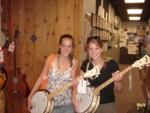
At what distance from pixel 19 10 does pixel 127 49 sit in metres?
8.82

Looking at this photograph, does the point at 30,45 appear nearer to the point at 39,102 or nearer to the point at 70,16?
the point at 70,16

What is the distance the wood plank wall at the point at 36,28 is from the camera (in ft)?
9.05

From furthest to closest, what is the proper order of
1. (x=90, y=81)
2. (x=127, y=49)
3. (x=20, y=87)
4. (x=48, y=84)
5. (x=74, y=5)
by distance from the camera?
(x=127, y=49)
(x=20, y=87)
(x=74, y=5)
(x=48, y=84)
(x=90, y=81)

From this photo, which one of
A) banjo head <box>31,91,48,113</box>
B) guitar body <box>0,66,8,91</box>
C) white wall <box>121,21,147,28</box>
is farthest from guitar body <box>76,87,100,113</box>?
white wall <box>121,21,147,28</box>

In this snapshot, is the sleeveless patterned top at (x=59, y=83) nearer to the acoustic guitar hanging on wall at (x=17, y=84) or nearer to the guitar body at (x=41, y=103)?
the guitar body at (x=41, y=103)

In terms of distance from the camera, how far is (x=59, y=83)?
192 cm

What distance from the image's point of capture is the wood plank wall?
9.05 feet

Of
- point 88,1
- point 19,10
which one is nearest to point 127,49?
point 88,1

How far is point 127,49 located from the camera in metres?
10.9

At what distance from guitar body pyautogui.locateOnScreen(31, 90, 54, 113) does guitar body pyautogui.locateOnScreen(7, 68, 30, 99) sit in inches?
38.9

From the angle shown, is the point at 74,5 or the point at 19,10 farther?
the point at 19,10

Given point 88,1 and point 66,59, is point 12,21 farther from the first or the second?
point 66,59

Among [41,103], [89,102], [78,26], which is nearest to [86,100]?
[89,102]

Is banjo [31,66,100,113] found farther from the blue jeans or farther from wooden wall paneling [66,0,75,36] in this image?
wooden wall paneling [66,0,75,36]
